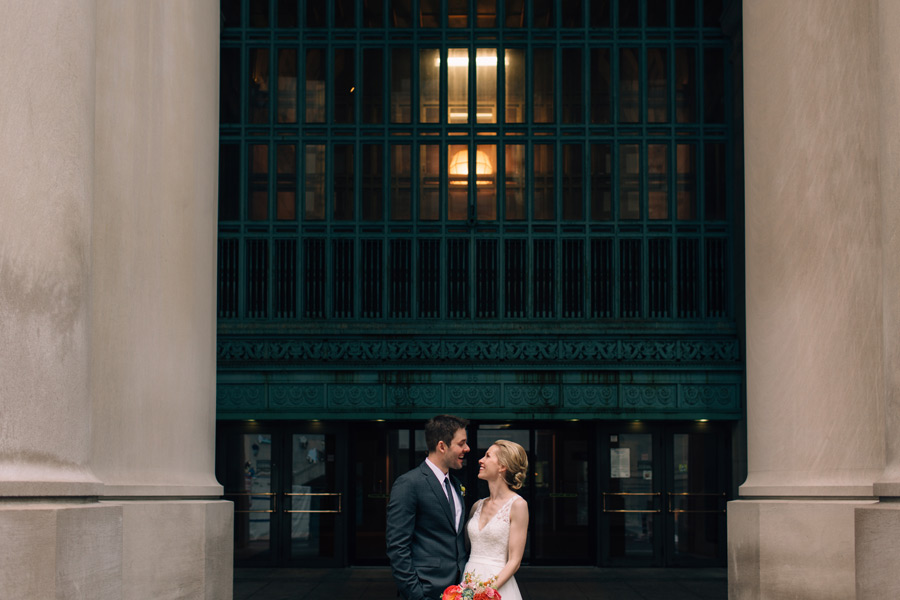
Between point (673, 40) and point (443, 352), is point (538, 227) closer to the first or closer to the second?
point (443, 352)

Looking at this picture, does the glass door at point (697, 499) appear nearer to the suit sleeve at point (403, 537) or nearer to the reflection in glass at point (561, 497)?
the reflection in glass at point (561, 497)

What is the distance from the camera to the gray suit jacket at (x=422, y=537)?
679cm

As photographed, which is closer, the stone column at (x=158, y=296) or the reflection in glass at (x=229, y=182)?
the stone column at (x=158, y=296)

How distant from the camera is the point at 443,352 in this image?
19.4 metres

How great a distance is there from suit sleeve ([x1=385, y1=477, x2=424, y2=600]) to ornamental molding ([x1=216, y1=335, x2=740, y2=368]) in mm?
12446

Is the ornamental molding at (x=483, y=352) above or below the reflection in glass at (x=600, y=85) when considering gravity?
below

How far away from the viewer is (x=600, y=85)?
66.4 ft

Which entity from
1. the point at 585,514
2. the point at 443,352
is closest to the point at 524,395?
the point at 443,352

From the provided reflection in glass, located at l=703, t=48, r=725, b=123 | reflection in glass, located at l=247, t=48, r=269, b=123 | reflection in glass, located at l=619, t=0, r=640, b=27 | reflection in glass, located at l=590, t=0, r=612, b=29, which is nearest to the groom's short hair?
reflection in glass, located at l=247, t=48, r=269, b=123

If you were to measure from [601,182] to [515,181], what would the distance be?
63.7 inches

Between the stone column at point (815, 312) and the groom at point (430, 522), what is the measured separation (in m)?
3.30

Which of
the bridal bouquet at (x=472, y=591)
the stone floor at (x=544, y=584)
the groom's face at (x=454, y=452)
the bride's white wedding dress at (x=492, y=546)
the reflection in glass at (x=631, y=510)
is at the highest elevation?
the groom's face at (x=454, y=452)

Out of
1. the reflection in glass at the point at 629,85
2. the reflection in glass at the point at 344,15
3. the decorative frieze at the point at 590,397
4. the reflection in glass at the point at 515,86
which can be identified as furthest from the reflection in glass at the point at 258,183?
the reflection in glass at the point at 629,85

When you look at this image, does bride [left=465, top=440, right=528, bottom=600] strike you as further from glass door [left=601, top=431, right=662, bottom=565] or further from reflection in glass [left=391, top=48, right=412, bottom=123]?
reflection in glass [left=391, top=48, right=412, bottom=123]
